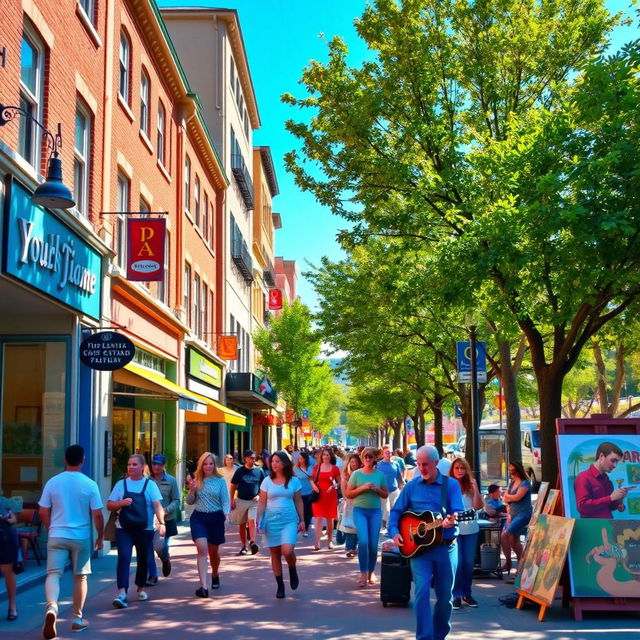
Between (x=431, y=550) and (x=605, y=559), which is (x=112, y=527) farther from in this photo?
(x=605, y=559)

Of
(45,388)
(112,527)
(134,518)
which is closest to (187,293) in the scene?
(45,388)

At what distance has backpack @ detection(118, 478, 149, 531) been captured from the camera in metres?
9.77

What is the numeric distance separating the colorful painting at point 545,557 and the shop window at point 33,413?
773 centimetres

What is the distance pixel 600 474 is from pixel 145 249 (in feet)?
30.7

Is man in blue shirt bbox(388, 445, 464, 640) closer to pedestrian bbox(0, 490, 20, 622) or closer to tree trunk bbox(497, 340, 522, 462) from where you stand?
pedestrian bbox(0, 490, 20, 622)

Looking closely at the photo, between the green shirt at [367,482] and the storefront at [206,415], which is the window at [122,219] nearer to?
the storefront at [206,415]

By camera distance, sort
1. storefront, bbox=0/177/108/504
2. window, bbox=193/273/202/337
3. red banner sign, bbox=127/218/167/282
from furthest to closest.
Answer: window, bbox=193/273/202/337 < red banner sign, bbox=127/218/167/282 < storefront, bbox=0/177/108/504

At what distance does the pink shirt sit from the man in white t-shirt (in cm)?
508

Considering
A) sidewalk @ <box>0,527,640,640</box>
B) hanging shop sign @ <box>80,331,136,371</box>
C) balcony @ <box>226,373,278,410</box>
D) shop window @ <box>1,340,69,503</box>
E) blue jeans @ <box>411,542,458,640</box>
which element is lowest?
sidewalk @ <box>0,527,640,640</box>

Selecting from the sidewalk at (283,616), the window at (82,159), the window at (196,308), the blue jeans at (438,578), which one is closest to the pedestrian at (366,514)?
the sidewalk at (283,616)

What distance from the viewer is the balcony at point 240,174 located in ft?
116

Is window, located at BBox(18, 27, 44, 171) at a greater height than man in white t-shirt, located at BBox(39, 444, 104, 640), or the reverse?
window, located at BBox(18, 27, 44, 171)

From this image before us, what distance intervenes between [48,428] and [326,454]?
4.90 m

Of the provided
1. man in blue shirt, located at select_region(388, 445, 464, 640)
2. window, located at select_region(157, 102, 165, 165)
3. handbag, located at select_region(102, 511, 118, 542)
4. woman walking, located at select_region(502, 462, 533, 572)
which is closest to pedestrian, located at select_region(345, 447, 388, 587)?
woman walking, located at select_region(502, 462, 533, 572)
